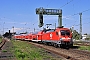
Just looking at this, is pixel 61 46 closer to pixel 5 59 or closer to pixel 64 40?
pixel 64 40

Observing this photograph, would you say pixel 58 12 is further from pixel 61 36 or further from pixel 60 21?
pixel 61 36

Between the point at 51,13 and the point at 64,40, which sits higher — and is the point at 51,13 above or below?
above

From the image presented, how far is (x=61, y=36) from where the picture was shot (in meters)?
31.5

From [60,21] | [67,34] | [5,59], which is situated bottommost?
[5,59]

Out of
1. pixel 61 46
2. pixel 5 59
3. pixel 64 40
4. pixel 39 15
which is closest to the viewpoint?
pixel 5 59

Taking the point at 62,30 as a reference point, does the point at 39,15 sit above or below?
above

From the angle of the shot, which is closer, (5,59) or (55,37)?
(5,59)

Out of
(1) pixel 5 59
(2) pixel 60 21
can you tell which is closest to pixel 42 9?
(2) pixel 60 21

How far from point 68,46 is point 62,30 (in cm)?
258

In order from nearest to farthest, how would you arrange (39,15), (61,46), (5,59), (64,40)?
(5,59)
(64,40)
(61,46)
(39,15)

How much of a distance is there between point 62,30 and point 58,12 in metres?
27.1

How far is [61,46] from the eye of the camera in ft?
110

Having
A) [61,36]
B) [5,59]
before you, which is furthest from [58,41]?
[5,59]

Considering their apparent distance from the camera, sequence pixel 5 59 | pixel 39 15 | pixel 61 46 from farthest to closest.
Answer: pixel 39 15
pixel 61 46
pixel 5 59
